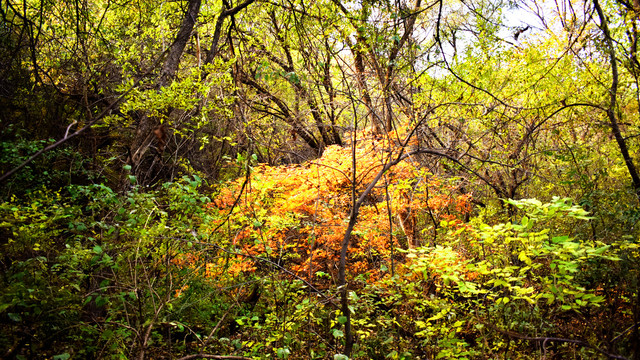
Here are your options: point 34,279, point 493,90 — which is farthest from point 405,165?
point 34,279

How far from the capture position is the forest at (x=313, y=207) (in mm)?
2504

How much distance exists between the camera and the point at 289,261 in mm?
8641

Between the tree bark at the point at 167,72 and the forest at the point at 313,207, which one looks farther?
the tree bark at the point at 167,72

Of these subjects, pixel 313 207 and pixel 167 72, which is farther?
pixel 313 207

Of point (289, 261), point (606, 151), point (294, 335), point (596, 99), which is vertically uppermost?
point (596, 99)

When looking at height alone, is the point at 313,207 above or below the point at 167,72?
below

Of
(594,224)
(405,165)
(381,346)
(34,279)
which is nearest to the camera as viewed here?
(34,279)

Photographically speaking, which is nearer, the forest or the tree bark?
the forest

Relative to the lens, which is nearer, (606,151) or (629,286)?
(629,286)

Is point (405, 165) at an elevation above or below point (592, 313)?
above

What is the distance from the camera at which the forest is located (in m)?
2.50

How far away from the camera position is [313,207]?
6613mm

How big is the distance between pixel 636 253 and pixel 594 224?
36.8 inches

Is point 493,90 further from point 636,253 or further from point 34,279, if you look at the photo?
point 34,279
